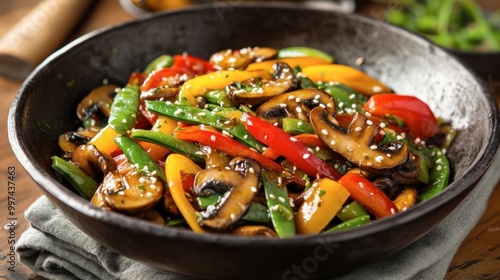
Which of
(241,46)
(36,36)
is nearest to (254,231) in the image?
(241,46)

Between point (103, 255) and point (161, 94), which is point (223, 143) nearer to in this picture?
point (161, 94)

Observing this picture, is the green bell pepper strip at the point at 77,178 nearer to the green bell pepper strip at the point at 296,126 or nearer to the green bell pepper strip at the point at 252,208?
the green bell pepper strip at the point at 252,208

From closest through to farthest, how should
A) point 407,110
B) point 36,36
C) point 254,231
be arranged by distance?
point 254,231 → point 407,110 → point 36,36

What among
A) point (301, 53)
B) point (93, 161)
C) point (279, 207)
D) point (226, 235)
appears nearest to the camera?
point (226, 235)

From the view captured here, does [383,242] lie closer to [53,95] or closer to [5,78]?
[53,95]

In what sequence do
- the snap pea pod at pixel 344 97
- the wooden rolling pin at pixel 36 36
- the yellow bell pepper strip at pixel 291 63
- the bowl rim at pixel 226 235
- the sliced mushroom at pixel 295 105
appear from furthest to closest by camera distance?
the wooden rolling pin at pixel 36 36, the yellow bell pepper strip at pixel 291 63, the snap pea pod at pixel 344 97, the sliced mushroom at pixel 295 105, the bowl rim at pixel 226 235

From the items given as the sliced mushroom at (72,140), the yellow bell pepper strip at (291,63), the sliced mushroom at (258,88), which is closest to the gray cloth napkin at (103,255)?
the sliced mushroom at (72,140)

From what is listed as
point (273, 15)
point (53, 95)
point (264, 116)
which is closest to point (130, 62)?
point (53, 95)
